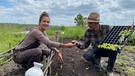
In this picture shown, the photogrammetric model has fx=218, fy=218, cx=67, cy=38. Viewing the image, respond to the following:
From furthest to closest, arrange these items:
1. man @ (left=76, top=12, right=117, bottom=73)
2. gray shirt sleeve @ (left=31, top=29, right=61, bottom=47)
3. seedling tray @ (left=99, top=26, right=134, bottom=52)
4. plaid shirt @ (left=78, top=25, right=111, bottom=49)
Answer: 1. plaid shirt @ (left=78, top=25, right=111, bottom=49)
2. man @ (left=76, top=12, right=117, bottom=73)
3. seedling tray @ (left=99, top=26, right=134, bottom=52)
4. gray shirt sleeve @ (left=31, top=29, right=61, bottom=47)

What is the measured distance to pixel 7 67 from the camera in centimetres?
463

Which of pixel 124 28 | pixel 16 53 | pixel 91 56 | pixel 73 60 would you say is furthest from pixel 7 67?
pixel 124 28

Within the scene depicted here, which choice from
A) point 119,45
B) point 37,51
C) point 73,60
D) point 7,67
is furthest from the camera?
point 73,60

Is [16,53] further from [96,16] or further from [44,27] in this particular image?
[96,16]

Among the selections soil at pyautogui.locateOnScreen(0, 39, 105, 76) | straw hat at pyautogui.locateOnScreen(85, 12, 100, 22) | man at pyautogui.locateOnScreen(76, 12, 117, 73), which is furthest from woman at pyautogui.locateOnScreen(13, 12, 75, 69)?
man at pyautogui.locateOnScreen(76, 12, 117, 73)

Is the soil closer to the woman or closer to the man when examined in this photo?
the man

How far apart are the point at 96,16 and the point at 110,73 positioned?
1135mm

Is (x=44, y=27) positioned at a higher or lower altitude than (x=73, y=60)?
higher

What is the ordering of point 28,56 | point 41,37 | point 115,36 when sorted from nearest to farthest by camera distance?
1. point 41,37
2. point 28,56
3. point 115,36

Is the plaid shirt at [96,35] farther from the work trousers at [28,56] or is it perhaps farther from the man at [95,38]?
the work trousers at [28,56]

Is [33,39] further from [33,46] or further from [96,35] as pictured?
[96,35]

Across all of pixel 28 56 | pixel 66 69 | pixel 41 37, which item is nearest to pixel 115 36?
pixel 66 69

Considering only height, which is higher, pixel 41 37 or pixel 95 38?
pixel 41 37

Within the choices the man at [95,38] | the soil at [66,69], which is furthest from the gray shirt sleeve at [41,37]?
→ the man at [95,38]
